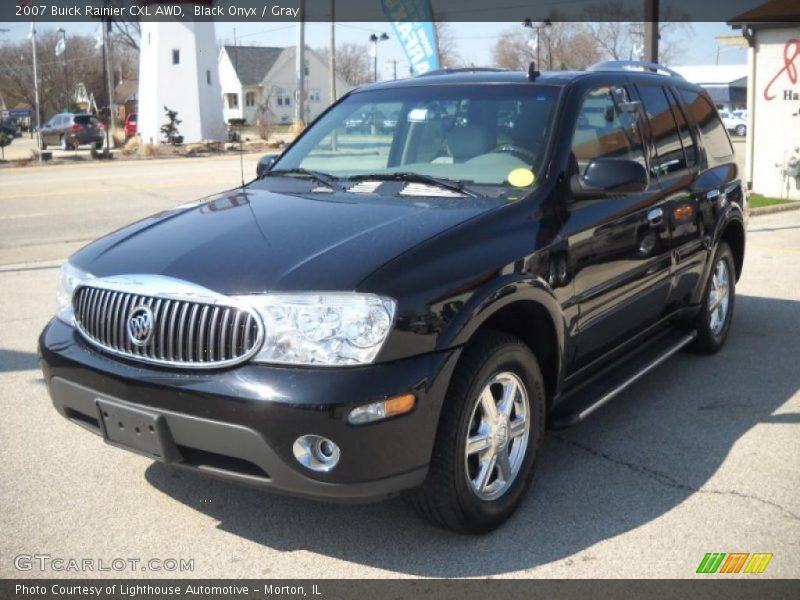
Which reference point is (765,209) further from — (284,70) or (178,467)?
(284,70)

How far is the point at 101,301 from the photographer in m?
3.48

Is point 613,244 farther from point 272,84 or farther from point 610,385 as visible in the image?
point 272,84

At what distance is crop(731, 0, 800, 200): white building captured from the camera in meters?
14.2

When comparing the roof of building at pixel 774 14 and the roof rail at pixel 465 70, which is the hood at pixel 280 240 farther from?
the roof of building at pixel 774 14

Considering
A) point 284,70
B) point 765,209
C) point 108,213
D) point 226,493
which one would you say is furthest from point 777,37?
point 284,70

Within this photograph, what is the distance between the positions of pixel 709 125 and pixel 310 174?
295 centimetres

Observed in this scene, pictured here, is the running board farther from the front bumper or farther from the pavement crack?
the front bumper

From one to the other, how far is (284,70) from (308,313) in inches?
3439

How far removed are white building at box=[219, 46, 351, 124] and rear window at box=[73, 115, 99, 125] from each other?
39.4 m

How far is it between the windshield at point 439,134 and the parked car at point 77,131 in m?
39.2

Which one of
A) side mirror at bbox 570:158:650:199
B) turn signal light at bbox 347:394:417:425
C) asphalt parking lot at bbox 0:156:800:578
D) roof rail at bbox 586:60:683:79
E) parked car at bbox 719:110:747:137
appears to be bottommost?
asphalt parking lot at bbox 0:156:800:578

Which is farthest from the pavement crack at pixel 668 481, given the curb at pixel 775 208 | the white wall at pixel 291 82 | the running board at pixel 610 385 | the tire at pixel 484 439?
the white wall at pixel 291 82

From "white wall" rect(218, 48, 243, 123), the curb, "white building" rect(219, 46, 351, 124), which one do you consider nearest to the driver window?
the curb

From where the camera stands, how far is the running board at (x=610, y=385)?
3.96 metres
